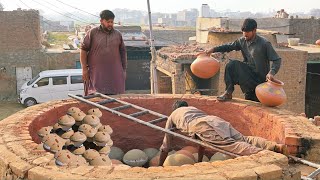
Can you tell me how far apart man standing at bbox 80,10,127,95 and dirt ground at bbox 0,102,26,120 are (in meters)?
12.1

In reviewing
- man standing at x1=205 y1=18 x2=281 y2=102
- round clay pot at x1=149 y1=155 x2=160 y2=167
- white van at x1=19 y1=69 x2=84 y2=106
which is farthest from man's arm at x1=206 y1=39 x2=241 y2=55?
white van at x1=19 y1=69 x2=84 y2=106

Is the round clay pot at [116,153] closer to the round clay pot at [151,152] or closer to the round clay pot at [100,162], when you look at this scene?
the round clay pot at [151,152]

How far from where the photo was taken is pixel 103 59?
6.15 meters

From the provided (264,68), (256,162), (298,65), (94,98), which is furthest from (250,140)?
(298,65)

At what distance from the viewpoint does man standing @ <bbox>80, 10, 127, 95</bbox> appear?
6.10 m

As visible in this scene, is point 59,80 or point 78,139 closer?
point 78,139

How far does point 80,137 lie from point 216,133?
152 centimetres

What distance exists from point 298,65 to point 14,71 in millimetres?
12592

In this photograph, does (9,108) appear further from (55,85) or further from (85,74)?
(85,74)

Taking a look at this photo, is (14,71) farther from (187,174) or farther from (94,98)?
(187,174)

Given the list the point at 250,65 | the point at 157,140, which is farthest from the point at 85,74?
the point at 250,65

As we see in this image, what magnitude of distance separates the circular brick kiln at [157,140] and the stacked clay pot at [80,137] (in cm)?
22

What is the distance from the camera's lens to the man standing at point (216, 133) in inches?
160

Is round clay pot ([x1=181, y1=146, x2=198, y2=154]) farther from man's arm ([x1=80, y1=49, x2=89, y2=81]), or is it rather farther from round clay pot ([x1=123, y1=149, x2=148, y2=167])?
man's arm ([x1=80, y1=49, x2=89, y2=81])
